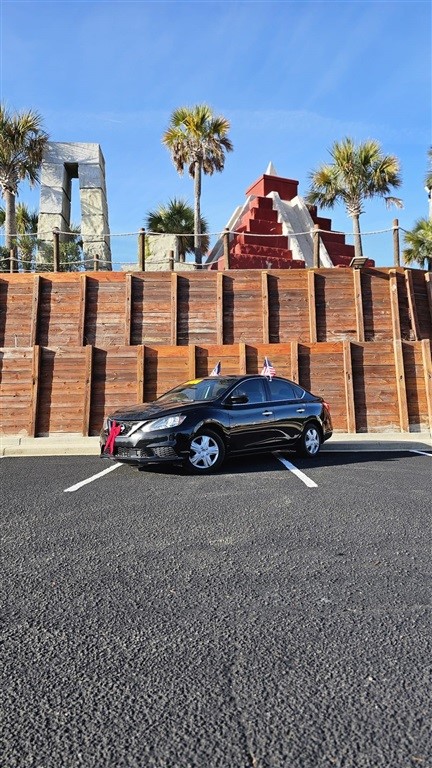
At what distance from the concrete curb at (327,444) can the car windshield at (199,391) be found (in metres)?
2.27

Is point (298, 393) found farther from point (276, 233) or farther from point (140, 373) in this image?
point (276, 233)

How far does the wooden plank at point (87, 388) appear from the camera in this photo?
12.1m

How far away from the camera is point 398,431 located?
12.4 metres

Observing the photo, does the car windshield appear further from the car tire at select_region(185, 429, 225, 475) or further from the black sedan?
the car tire at select_region(185, 429, 225, 475)

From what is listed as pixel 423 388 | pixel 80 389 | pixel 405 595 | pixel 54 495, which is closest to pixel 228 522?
pixel 405 595

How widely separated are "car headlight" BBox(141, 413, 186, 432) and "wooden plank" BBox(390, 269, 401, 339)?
9.14m

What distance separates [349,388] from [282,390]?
4.62 metres

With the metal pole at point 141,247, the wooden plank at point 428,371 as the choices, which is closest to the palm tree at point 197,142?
the metal pole at point 141,247

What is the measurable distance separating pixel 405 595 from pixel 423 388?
10.7 metres

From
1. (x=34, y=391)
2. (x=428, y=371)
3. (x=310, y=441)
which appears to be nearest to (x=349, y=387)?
(x=428, y=371)

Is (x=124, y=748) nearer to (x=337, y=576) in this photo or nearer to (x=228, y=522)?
(x=337, y=576)

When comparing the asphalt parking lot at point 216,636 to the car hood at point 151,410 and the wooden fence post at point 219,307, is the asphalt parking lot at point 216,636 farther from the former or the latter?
the wooden fence post at point 219,307

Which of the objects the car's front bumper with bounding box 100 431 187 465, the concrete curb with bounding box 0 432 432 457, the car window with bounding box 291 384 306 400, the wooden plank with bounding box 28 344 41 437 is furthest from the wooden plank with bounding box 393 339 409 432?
the wooden plank with bounding box 28 344 41 437

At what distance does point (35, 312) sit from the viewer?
534 inches
